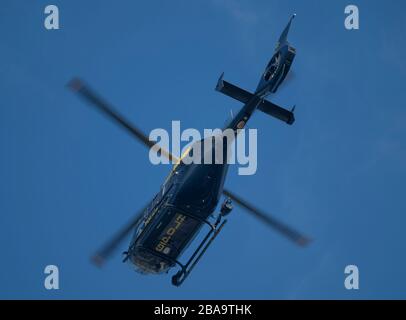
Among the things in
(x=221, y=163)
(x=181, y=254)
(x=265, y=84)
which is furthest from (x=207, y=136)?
(x=181, y=254)

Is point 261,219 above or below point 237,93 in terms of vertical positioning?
below

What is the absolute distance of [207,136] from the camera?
91.4 feet

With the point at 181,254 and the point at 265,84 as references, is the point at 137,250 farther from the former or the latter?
the point at 265,84

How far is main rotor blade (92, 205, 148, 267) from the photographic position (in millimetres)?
28359

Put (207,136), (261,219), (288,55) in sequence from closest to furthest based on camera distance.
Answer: (288,55), (207,136), (261,219)

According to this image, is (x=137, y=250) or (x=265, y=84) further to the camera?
(x=137, y=250)

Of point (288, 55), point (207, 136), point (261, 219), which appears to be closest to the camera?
point (288, 55)

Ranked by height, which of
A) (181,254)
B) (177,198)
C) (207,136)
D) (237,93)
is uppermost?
(237,93)

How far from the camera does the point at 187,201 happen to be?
27.3m

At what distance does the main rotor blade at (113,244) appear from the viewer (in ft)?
93.0

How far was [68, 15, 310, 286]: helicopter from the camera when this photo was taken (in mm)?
27172

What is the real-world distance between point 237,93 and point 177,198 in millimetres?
5099

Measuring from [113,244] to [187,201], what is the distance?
4057 mm

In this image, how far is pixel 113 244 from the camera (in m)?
28.9
